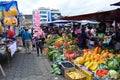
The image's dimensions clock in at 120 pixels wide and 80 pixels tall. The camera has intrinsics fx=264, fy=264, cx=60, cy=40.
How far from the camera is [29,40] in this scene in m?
18.2

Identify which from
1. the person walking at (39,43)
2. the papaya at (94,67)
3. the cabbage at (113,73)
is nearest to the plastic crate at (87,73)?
the papaya at (94,67)

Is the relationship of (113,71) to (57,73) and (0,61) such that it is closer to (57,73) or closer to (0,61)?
(57,73)

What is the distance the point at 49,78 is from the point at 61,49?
4.64 m

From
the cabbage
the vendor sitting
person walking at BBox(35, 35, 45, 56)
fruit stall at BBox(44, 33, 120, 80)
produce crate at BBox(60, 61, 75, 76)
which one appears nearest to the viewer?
the cabbage

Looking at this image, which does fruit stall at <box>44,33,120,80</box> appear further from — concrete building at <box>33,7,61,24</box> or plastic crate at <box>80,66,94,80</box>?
concrete building at <box>33,7,61,24</box>

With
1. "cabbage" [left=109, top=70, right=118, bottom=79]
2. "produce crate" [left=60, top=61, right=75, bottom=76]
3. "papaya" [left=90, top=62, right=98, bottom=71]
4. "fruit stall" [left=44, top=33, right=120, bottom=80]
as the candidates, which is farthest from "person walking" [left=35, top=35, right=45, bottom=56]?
"cabbage" [left=109, top=70, right=118, bottom=79]

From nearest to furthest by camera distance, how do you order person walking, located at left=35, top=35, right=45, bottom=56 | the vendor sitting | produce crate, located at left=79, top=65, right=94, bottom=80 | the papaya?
produce crate, located at left=79, top=65, right=94, bottom=80 < the papaya < the vendor sitting < person walking, located at left=35, top=35, right=45, bottom=56

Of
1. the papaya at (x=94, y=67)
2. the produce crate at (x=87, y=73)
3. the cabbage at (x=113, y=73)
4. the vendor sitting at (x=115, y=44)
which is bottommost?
the produce crate at (x=87, y=73)

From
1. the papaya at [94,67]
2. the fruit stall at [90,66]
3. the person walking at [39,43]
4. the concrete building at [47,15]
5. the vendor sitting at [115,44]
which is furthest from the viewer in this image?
the concrete building at [47,15]

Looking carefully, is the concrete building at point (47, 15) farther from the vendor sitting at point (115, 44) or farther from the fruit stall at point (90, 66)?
the fruit stall at point (90, 66)

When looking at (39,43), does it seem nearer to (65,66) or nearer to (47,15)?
(65,66)

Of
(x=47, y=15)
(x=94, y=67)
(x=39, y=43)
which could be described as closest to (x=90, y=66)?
(x=94, y=67)

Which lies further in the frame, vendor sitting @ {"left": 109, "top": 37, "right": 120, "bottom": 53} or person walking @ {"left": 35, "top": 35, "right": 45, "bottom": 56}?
person walking @ {"left": 35, "top": 35, "right": 45, "bottom": 56}

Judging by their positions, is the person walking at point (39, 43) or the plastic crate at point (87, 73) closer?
the plastic crate at point (87, 73)
